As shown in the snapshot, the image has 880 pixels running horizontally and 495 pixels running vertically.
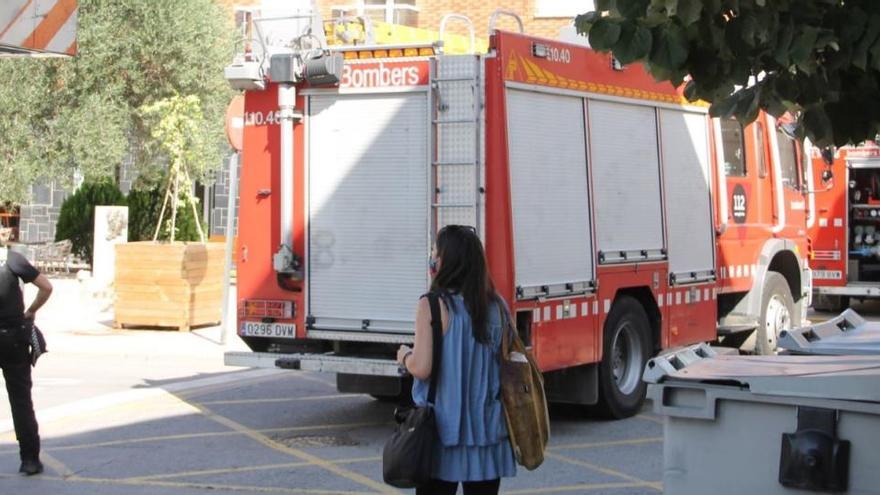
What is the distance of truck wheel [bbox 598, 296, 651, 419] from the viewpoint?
10.7 m

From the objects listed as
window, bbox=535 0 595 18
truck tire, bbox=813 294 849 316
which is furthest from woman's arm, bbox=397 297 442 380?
window, bbox=535 0 595 18

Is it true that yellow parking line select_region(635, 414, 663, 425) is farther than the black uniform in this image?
Yes

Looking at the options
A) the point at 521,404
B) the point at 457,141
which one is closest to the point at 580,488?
the point at 457,141

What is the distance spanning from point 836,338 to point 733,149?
6.05 m

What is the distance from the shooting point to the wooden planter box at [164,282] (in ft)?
56.1

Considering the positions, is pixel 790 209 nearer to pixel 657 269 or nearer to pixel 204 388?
pixel 657 269

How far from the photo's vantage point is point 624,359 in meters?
11.2

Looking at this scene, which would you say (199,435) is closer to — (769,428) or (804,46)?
(769,428)

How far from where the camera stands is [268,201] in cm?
1040

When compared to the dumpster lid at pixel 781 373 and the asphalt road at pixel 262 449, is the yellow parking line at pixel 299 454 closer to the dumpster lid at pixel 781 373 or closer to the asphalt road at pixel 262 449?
the asphalt road at pixel 262 449

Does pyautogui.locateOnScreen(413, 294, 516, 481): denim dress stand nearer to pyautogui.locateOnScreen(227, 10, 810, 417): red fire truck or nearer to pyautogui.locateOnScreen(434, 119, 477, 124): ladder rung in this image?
pyautogui.locateOnScreen(227, 10, 810, 417): red fire truck

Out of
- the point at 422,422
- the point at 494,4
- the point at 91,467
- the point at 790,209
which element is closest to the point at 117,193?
the point at 494,4

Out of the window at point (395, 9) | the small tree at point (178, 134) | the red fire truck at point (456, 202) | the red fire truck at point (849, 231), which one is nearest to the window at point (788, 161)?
the red fire truck at point (456, 202)

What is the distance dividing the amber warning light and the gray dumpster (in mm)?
5230
